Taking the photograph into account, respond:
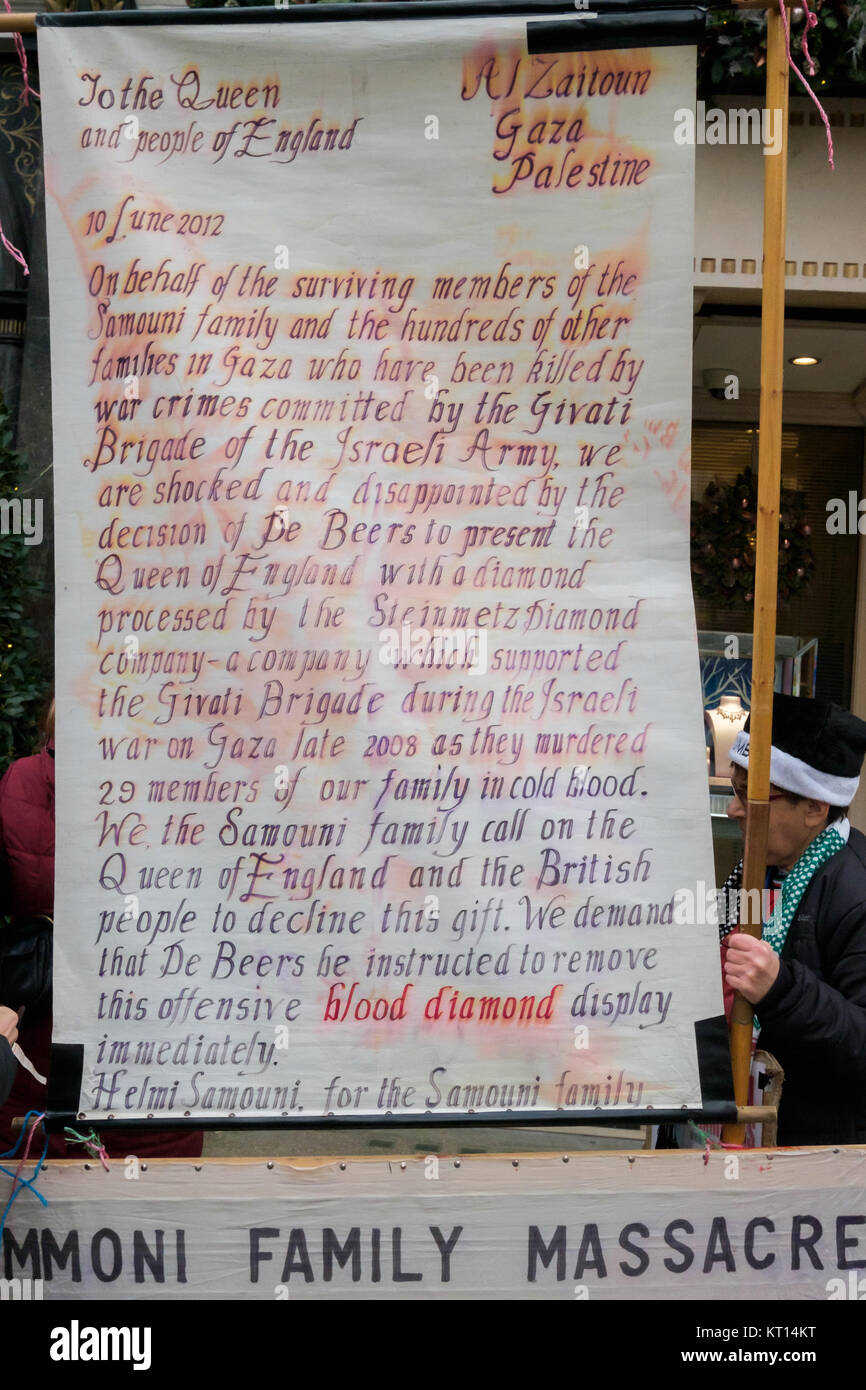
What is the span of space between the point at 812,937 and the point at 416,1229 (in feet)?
3.37

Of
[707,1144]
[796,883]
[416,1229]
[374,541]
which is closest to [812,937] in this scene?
[796,883]

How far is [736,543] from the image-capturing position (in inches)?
242

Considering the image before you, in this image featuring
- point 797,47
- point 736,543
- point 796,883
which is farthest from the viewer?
point 736,543

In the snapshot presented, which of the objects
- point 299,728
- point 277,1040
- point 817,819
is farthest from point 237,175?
point 817,819

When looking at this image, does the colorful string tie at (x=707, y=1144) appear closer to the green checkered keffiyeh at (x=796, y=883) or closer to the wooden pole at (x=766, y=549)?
the wooden pole at (x=766, y=549)

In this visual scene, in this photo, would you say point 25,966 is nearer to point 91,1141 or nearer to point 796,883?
point 91,1141

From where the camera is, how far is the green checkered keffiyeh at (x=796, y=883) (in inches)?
107

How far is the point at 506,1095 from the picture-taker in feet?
7.66

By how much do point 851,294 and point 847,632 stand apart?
2.10 metres

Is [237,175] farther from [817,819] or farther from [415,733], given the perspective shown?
[817,819]

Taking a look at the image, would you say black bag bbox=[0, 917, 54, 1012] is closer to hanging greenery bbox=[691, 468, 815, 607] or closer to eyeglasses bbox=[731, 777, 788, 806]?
eyeglasses bbox=[731, 777, 788, 806]

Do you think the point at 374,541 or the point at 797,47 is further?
the point at 797,47

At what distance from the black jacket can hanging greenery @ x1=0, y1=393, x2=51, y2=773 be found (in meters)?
2.80
